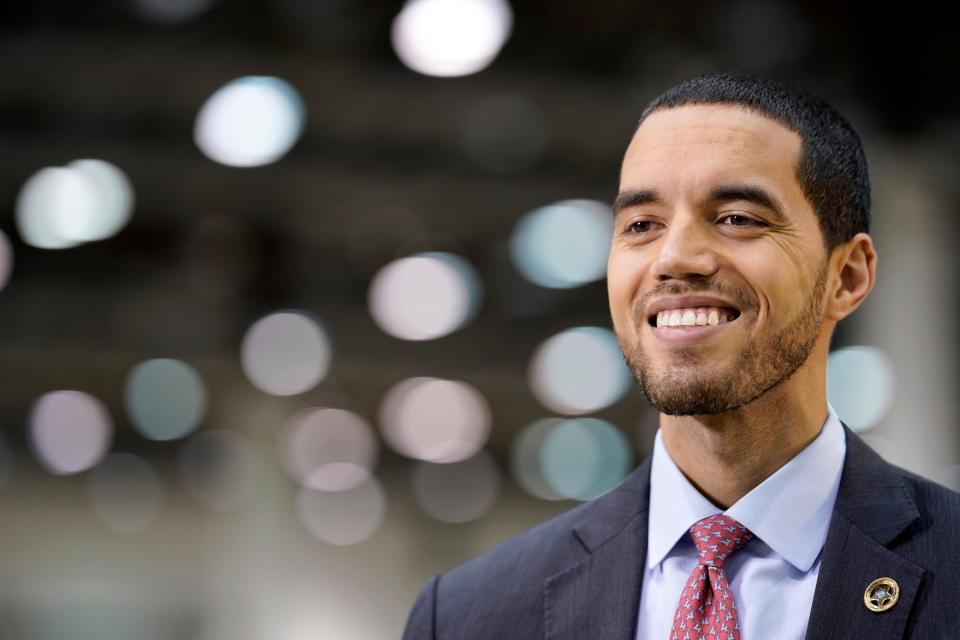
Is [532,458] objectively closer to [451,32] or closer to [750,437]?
[451,32]

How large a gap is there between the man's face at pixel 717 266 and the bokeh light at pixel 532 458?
23428mm

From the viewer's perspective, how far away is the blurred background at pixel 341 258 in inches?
339

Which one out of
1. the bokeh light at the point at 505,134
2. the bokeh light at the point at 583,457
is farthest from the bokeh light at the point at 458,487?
the bokeh light at the point at 505,134

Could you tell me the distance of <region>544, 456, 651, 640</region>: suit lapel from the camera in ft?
7.13

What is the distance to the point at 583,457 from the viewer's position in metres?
28.6

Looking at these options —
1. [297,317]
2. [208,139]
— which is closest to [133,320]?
[297,317]

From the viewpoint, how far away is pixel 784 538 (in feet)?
6.89

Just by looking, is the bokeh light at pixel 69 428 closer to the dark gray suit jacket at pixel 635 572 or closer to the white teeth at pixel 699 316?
the dark gray suit jacket at pixel 635 572

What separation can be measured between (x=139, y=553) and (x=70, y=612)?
12.4 feet

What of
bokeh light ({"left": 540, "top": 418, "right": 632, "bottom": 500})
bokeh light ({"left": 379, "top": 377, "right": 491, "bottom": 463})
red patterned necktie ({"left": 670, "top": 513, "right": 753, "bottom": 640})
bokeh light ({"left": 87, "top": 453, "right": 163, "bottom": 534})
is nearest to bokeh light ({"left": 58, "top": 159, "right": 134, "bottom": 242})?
bokeh light ({"left": 379, "top": 377, "right": 491, "bottom": 463})

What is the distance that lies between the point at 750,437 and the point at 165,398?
70.2ft

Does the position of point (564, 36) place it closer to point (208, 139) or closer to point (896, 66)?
point (896, 66)

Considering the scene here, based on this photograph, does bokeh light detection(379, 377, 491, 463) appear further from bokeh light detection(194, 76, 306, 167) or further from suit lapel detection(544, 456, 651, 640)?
suit lapel detection(544, 456, 651, 640)

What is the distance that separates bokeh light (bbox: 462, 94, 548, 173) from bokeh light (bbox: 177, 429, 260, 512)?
1405 cm
